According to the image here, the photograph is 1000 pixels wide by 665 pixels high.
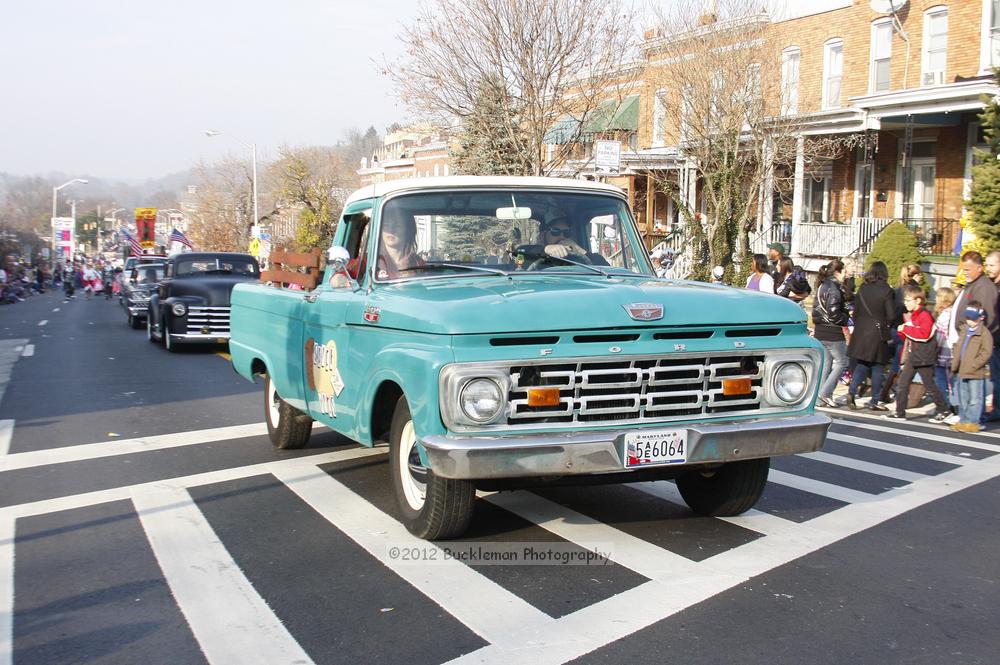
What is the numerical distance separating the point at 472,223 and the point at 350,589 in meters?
2.69

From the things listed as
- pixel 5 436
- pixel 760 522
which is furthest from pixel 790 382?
pixel 5 436

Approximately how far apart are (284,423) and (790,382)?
15.1ft

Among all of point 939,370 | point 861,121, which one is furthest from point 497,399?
point 861,121

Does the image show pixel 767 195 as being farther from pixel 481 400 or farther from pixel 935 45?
pixel 481 400

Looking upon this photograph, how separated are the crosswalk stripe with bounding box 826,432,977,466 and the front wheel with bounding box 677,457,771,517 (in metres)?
3.40

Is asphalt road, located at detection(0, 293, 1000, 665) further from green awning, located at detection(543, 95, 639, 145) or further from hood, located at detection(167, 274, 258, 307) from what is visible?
green awning, located at detection(543, 95, 639, 145)

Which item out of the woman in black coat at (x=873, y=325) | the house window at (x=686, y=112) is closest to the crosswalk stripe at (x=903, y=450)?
the woman in black coat at (x=873, y=325)

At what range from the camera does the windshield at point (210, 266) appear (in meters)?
20.5

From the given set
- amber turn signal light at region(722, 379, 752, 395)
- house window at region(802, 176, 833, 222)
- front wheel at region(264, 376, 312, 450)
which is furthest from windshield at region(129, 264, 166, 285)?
amber turn signal light at region(722, 379, 752, 395)

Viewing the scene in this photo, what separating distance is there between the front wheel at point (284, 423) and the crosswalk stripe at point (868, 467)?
428 cm

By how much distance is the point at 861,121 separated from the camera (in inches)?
958

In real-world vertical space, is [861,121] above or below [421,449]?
above

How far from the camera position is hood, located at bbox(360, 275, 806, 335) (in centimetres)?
515

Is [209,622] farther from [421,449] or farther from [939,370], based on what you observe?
[939,370]
